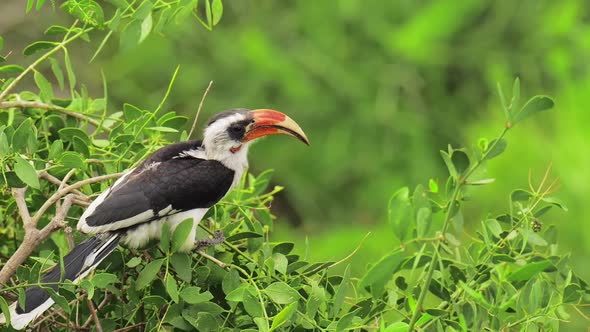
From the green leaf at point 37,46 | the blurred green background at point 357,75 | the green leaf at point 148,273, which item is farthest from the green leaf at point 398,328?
the blurred green background at point 357,75

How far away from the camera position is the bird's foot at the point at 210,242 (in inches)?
61.8

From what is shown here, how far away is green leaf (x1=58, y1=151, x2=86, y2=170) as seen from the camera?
1545 millimetres

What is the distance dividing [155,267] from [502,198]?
2739 mm

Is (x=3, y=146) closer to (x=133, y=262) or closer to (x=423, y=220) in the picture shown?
(x=133, y=262)

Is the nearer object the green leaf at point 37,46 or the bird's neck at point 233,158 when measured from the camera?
the green leaf at point 37,46

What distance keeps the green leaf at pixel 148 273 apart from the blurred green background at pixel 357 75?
3014mm

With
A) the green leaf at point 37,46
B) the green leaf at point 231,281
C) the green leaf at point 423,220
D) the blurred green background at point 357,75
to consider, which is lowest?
the blurred green background at point 357,75

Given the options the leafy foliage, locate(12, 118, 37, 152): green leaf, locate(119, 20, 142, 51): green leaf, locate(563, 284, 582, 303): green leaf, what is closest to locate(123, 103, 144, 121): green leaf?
the leafy foliage

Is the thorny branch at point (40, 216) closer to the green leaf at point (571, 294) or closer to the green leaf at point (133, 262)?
the green leaf at point (133, 262)

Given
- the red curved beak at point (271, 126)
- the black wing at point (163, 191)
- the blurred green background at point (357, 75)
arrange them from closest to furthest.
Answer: the black wing at point (163, 191) < the red curved beak at point (271, 126) < the blurred green background at point (357, 75)

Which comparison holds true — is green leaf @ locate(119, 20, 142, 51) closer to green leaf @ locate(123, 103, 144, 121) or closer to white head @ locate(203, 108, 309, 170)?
green leaf @ locate(123, 103, 144, 121)

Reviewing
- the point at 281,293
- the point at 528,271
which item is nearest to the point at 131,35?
the point at 281,293

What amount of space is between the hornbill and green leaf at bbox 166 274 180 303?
2.6 inches

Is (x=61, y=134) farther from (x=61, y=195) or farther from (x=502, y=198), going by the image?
(x=502, y=198)
